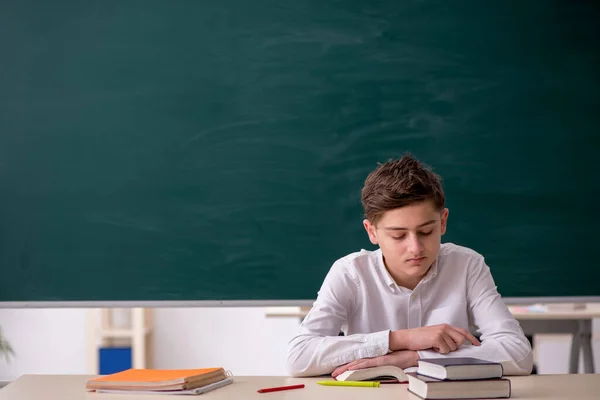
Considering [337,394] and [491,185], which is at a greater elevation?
[491,185]

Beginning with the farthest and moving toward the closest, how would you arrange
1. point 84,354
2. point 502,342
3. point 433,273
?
1. point 84,354
2. point 433,273
3. point 502,342

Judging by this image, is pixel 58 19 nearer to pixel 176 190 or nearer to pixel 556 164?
pixel 176 190

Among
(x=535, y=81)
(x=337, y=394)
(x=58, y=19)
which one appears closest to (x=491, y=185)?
(x=535, y=81)

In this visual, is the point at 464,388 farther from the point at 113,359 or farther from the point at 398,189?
the point at 113,359

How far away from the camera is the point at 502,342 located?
6.40 feet

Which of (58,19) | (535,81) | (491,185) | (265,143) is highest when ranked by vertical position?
(58,19)

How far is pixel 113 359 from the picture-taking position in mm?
5473

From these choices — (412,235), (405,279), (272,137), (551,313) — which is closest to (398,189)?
(412,235)

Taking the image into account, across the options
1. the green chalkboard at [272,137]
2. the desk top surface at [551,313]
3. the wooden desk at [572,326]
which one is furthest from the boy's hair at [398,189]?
the desk top surface at [551,313]

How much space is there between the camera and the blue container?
17.9 ft

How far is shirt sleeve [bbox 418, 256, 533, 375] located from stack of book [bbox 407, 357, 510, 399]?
0.30 meters

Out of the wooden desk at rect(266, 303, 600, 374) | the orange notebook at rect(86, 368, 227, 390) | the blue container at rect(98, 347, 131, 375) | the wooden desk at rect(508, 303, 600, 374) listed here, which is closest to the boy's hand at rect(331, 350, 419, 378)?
the orange notebook at rect(86, 368, 227, 390)

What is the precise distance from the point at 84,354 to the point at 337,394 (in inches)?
184

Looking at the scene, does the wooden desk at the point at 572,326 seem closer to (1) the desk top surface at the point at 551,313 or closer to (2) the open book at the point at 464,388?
(1) the desk top surface at the point at 551,313
